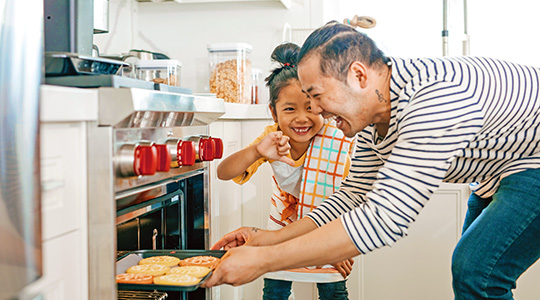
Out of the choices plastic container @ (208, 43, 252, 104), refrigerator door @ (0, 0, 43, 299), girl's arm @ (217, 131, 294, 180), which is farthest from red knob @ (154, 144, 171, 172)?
plastic container @ (208, 43, 252, 104)

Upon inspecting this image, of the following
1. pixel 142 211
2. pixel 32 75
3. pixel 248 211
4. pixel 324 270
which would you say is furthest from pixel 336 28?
pixel 248 211

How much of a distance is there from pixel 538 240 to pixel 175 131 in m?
0.69

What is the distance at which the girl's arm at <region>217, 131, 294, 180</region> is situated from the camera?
1311 mm

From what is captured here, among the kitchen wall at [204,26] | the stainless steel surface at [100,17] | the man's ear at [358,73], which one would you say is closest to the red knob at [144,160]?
the man's ear at [358,73]

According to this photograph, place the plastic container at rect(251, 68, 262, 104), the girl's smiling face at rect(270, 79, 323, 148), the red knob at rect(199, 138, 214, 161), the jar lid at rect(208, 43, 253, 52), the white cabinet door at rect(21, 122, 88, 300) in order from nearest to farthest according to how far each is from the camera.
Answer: the white cabinet door at rect(21, 122, 88, 300) → the red knob at rect(199, 138, 214, 161) → the girl's smiling face at rect(270, 79, 323, 148) → the jar lid at rect(208, 43, 253, 52) → the plastic container at rect(251, 68, 262, 104)

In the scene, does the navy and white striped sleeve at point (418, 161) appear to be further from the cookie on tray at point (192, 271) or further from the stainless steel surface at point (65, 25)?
the stainless steel surface at point (65, 25)

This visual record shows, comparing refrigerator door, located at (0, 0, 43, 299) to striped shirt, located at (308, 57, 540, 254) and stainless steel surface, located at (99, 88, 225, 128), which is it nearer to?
stainless steel surface, located at (99, 88, 225, 128)

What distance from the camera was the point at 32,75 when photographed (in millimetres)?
570

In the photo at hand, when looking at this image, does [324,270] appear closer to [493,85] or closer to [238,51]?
[493,85]

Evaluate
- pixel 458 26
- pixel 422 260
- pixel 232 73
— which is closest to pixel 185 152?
pixel 232 73

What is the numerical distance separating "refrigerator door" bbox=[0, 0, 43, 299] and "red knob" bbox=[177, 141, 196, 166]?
1.23ft

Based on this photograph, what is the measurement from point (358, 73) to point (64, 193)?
0.55 meters

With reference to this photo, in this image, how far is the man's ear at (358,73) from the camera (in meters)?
0.96

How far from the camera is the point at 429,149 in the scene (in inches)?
33.7
